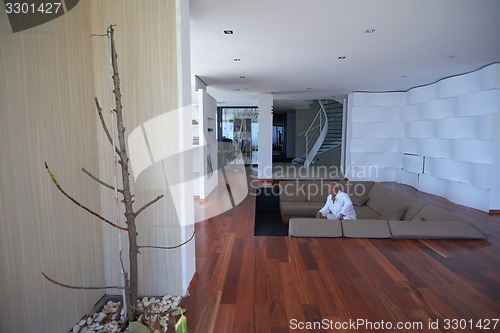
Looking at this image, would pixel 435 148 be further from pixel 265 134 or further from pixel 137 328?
pixel 137 328

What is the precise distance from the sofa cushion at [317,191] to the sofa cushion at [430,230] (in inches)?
99.8

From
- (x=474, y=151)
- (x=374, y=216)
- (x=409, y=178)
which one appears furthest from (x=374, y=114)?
(x=374, y=216)

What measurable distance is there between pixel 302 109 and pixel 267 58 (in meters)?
10.9

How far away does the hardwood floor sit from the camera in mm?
2049

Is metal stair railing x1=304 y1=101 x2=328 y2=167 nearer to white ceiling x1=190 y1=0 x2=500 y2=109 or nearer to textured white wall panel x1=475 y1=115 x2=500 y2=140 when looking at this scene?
white ceiling x1=190 y1=0 x2=500 y2=109

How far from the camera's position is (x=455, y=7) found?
10.0 ft

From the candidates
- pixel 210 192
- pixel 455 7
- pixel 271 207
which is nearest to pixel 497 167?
pixel 455 7

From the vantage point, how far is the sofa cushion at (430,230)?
3.46 m

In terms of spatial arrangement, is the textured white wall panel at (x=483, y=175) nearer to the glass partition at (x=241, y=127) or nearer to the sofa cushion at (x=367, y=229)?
the sofa cushion at (x=367, y=229)

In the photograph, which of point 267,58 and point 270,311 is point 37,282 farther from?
point 267,58

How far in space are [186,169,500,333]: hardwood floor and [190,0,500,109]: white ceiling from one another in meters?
2.74

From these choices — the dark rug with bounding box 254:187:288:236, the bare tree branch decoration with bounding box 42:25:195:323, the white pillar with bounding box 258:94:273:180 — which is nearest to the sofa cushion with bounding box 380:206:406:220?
the dark rug with bounding box 254:187:288:236

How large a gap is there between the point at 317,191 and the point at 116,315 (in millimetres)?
4907

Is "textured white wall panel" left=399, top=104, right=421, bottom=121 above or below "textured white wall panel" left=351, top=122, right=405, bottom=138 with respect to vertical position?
above
